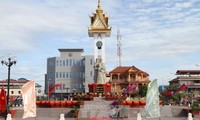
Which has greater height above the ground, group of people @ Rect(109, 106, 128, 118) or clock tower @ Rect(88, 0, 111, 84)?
clock tower @ Rect(88, 0, 111, 84)

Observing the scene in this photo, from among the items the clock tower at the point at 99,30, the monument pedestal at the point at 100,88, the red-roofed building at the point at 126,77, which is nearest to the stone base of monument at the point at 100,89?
the monument pedestal at the point at 100,88

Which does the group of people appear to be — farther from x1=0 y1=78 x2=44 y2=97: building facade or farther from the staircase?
x1=0 y1=78 x2=44 y2=97: building facade

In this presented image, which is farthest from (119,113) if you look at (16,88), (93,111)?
(16,88)

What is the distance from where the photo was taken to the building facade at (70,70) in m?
89.2

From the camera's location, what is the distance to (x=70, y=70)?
90125 millimetres

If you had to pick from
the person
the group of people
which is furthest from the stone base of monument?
the group of people

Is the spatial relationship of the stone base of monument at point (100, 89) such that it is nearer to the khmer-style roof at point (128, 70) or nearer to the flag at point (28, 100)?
the khmer-style roof at point (128, 70)

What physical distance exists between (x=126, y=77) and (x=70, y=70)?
1735 centimetres

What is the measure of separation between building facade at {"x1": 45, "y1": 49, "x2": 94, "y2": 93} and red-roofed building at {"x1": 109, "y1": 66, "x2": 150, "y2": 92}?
8319 millimetres

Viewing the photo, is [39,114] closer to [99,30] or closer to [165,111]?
[165,111]

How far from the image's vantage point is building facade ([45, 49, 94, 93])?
89.2 m

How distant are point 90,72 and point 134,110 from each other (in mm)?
54680

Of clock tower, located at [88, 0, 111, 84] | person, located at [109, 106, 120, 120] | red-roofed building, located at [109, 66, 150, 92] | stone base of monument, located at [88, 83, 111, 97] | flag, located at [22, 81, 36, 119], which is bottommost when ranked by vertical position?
person, located at [109, 106, 120, 120]

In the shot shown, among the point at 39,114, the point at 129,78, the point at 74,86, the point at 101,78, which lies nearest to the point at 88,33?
the point at 101,78
